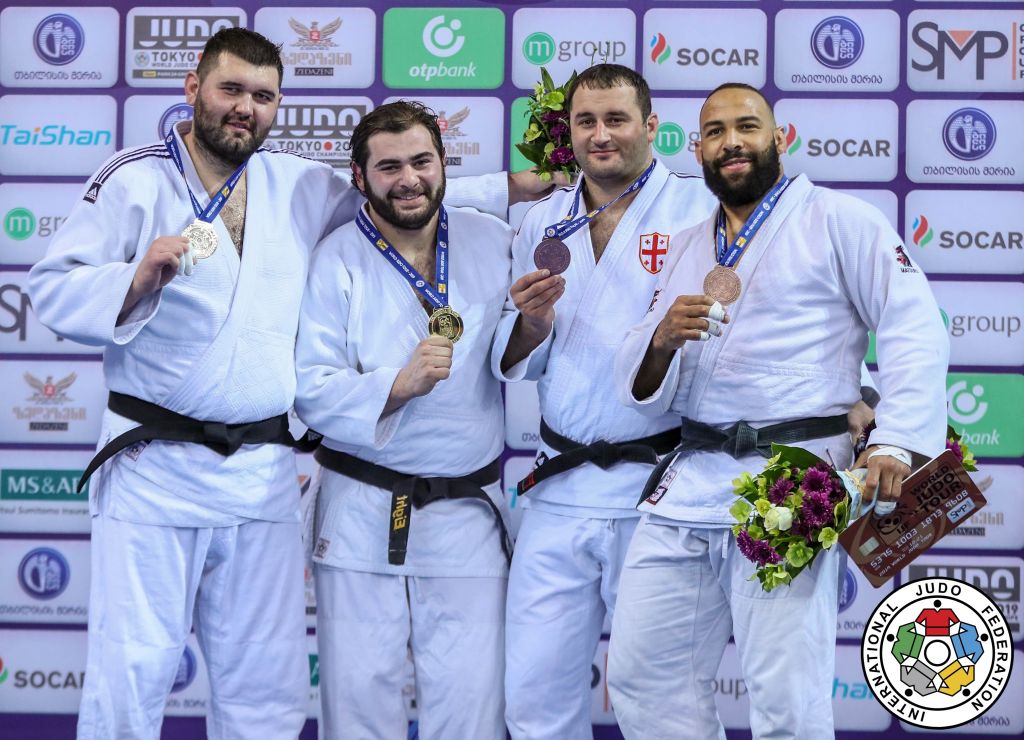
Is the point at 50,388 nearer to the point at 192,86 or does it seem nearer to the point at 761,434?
the point at 192,86

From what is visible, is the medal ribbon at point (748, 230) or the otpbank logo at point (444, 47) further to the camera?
the otpbank logo at point (444, 47)

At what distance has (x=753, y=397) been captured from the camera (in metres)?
2.71

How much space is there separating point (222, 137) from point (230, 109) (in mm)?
82

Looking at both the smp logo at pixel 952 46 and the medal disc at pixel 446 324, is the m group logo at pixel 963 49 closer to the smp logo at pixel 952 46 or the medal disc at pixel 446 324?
the smp logo at pixel 952 46

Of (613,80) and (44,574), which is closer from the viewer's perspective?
(613,80)

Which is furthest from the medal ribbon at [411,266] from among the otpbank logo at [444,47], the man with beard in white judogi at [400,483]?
the otpbank logo at [444,47]

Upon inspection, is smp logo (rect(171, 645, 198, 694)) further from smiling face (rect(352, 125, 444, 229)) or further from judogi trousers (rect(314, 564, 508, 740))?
smiling face (rect(352, 125, 444, 229))

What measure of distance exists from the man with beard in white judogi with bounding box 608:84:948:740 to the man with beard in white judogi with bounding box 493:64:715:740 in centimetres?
22

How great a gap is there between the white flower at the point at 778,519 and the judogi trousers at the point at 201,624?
1.45 metres

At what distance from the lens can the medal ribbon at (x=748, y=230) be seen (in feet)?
9.13

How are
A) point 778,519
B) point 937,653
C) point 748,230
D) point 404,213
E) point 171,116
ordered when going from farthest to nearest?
1. point 171,116
2. point 937,653
3. point 404,213
4. point 748,230
5. point 778,519

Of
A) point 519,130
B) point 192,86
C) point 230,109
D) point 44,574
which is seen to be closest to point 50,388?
point 44,574

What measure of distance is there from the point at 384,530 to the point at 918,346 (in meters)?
1.55

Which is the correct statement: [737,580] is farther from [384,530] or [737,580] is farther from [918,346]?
[384,530]
